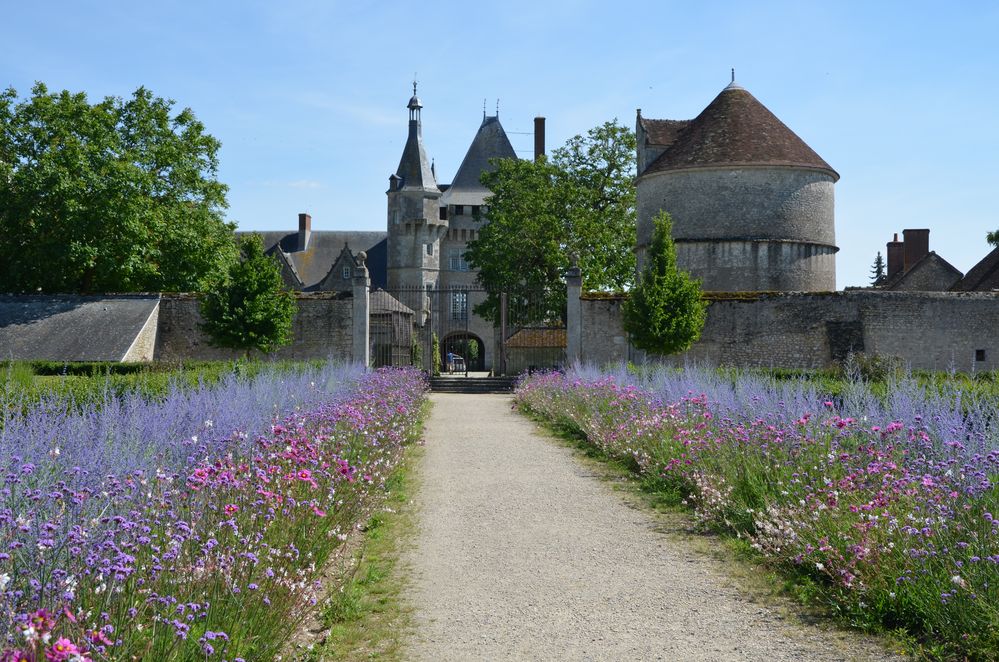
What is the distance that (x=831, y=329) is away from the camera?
78.0 ft

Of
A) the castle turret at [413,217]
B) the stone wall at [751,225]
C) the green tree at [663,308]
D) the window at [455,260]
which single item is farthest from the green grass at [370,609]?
the window at [455,260]

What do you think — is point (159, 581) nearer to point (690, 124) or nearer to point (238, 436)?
point (238, 436)

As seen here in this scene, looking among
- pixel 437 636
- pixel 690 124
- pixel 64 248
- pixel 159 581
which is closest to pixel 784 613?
pixel 437 636

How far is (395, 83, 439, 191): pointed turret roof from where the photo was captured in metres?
50.9

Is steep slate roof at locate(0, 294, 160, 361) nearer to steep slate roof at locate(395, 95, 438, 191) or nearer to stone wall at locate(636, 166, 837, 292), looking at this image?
stone wall at locate(636, 166, 837, 292)

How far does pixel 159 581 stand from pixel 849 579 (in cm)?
345

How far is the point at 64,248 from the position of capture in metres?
25.6

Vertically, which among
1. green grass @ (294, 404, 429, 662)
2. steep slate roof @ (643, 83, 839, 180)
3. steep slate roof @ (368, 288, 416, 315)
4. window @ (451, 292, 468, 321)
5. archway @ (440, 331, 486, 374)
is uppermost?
steep slate roof @ (643, 83, 839, 180)

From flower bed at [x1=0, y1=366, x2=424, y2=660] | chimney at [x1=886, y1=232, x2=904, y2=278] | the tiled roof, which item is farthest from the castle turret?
flower bed at [x1=0, y1=366, x2=424, y2=660]

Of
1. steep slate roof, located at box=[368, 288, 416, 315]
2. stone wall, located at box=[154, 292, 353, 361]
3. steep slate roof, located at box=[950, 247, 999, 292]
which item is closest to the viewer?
stone wall, located at box=[154, 292, 353, 361]

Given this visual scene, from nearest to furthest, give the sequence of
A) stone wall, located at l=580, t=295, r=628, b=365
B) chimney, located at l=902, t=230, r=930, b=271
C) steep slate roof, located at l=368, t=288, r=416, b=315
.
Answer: stone wall, located at l=580, t=295, r=628, b=365 → steep slate roof, located at l=368, t=288, r=416, b=315 → chimney, located at l=902, t=230, r=930, b=271

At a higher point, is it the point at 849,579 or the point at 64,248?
the point at 64,248

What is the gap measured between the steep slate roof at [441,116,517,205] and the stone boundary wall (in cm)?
3090

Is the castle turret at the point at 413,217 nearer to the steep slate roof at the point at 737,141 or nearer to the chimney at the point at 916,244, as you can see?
the steep slate roof at the point at 737,141
